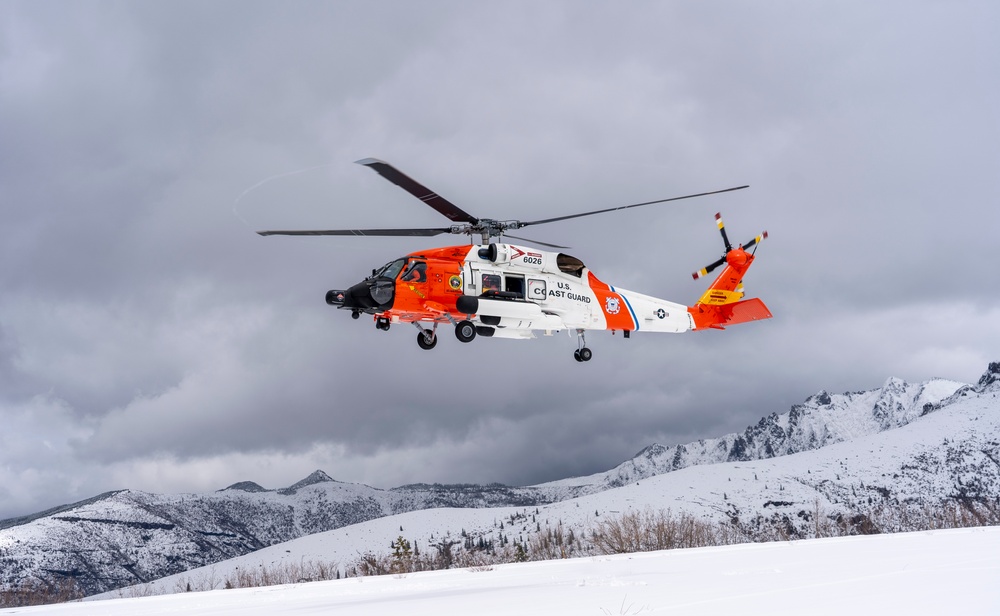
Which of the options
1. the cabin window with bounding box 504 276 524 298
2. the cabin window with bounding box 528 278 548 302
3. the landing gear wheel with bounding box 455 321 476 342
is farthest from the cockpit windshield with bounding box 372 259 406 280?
the cabin window with bounding box 528 278 548 302

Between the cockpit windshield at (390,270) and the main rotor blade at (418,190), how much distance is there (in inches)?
86.1

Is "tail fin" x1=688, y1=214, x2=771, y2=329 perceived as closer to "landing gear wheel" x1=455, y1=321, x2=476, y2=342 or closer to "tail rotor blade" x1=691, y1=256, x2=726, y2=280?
"tail rotor blade" x1=691, y1=256, x2=726, y2=280

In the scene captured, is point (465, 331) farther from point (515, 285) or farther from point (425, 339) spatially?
point (515, 285)

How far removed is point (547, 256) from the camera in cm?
2797

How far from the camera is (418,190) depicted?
22.3m

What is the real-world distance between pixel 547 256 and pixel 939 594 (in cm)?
2001

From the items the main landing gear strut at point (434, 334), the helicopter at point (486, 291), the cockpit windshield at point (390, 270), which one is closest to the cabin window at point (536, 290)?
the helicopter at point (486, 291)

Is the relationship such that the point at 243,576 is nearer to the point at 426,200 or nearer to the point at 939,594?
the point at 426,200

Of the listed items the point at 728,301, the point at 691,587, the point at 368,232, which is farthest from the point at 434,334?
the point at 691,587

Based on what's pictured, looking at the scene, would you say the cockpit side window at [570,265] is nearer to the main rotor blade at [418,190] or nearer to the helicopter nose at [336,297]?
the main rotor blade at [418,190]

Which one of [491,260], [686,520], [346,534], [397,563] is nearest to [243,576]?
[397,563]

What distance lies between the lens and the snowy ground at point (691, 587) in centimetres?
892

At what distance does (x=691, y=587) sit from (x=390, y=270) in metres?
16.1

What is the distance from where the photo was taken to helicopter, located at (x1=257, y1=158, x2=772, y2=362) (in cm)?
2453
